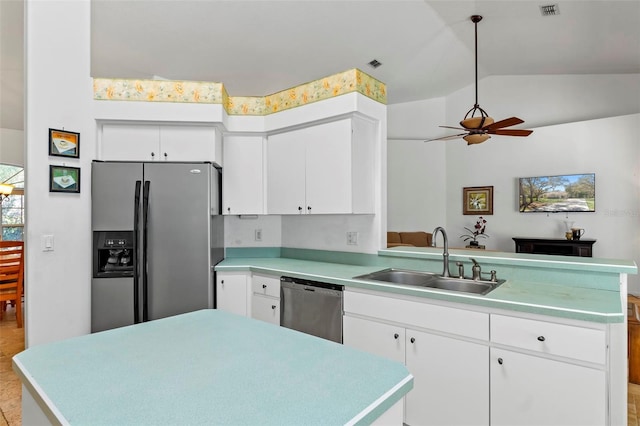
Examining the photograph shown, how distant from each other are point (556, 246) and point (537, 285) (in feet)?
13.4

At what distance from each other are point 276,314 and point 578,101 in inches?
234

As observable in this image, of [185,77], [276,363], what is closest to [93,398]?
[276,363]

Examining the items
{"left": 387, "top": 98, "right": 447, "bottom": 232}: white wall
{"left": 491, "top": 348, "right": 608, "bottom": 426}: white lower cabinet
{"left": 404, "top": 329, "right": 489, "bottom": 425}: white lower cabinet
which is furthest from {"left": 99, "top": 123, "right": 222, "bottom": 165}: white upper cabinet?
{"left": 387, "top": 98, "right": 447, "bottom": 232}: white wall

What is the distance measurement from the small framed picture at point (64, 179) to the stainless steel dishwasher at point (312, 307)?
171 centimetres

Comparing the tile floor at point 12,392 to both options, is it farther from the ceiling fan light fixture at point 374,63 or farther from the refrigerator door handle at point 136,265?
the ceiling fan light fixture at point 374,63

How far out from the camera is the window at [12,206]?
19.9 feet

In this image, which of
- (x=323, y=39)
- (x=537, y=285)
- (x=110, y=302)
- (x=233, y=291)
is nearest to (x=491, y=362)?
(x=537, y=285)

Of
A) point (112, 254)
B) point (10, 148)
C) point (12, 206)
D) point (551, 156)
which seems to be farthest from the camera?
point (12, 206)

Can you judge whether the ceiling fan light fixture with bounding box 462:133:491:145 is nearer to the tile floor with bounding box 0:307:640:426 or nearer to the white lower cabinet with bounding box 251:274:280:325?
the tile floor with bounding box 0:307:640:426

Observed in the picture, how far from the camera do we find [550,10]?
367 centimetres

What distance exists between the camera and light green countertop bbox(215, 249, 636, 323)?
5.29 feet

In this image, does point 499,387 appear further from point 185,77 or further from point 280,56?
point 185,77

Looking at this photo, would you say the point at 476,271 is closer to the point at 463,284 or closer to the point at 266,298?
the point at 463,284

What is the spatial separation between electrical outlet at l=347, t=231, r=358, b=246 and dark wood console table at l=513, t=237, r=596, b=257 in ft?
13.3
